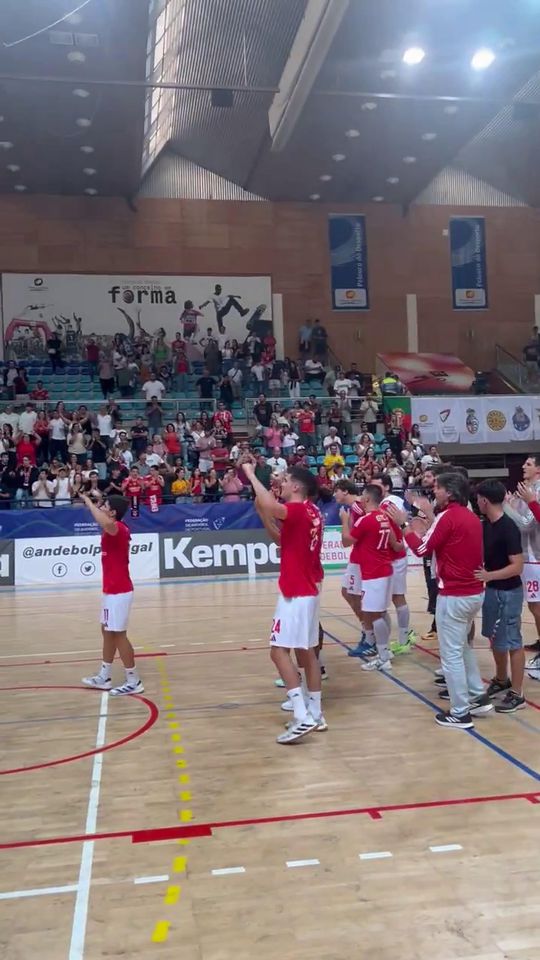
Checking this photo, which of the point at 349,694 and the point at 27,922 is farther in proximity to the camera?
the point at 349,694

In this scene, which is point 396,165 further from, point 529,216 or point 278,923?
point 278,923

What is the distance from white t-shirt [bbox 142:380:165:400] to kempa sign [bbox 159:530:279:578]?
8.21 meters

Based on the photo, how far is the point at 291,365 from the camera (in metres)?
27.1

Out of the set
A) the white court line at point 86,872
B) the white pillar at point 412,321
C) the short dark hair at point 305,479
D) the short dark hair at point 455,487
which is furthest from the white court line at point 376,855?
the white pillar at point 412,321

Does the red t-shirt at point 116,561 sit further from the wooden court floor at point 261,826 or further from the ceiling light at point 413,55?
the ceiling light at point 413,55

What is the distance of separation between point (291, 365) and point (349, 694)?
2067cm

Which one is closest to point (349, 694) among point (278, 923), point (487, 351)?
point (278, 923)

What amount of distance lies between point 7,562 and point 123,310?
14.1 m

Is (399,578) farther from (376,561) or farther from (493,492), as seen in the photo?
(493,492)

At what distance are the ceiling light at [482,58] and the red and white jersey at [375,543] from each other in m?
16.6

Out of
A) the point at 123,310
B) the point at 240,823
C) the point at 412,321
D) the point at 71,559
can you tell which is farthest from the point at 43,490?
the point at 412,321

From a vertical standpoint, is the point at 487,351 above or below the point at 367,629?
above

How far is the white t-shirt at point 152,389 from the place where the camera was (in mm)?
24822

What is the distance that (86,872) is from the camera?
12.9 ft
